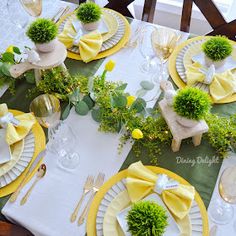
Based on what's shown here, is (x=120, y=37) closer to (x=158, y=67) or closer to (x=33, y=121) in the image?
(x=158, y=67)

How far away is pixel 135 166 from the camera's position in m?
1.03

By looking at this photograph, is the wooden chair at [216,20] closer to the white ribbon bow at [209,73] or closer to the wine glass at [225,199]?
the white ribbon bow at [209,73]

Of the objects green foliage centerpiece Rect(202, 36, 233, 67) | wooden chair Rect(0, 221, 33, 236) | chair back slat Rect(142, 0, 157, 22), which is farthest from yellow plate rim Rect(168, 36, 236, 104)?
wooden chair Rect(0, 221, 33, 236)

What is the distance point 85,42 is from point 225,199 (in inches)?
30.1

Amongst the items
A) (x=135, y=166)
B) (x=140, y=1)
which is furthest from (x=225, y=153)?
(x=140, y=1)

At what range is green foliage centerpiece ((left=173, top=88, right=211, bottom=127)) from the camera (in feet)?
3.32

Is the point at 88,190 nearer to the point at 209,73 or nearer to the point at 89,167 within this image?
the point at 89,167

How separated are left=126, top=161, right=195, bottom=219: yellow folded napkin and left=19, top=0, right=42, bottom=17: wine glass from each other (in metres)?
0.82

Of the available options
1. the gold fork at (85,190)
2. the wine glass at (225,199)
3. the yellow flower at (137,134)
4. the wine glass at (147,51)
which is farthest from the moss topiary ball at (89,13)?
the wine glass at (225,199)

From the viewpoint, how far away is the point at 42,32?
1.17 metres

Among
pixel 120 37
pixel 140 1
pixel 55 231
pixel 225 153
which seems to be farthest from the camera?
pixel 140 1

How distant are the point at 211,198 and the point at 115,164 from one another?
0.96 feet

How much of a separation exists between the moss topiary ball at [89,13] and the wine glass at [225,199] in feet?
2.49

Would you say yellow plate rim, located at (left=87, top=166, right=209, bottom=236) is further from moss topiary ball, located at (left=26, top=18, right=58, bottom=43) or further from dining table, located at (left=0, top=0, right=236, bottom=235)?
moss topiary ball, located at (left=26, top=18, right=58, bottom=43)
